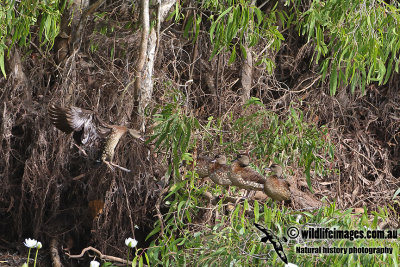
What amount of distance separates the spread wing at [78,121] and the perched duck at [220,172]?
622 mm

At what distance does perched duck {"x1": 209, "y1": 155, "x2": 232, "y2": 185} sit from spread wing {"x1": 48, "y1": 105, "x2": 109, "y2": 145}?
62 centimetres

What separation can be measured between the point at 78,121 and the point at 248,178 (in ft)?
3.01

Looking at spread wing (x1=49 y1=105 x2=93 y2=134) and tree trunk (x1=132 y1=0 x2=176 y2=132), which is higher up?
tree trunk (x1=132 y1=0 x2=176 y2=132)

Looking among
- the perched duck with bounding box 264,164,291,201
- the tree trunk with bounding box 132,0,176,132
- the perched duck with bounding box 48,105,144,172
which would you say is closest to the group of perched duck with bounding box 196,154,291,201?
the perched duck with bounding box 264,164,291,201

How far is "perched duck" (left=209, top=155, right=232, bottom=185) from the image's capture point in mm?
3484

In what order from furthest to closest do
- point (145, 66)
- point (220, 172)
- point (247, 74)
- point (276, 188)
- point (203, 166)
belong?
point (247, 74) < point (145, 66) < point (203, 166) < point (220, 172) < point (276, 188)

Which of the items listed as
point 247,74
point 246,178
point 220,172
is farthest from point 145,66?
point 247,74

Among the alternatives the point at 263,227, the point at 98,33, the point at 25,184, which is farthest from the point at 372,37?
the point at 25,184

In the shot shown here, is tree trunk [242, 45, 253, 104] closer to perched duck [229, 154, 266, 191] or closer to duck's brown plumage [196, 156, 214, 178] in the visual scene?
duck's brown plumage [196, 156, 214, 178]

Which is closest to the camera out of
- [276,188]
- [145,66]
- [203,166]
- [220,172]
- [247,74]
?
[276,188]

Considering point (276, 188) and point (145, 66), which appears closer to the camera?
point (276, 188)

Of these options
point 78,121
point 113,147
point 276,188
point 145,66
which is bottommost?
point 276,188

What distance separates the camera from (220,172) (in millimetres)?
3520

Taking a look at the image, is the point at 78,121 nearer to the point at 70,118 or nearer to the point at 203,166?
the point at 70,118
